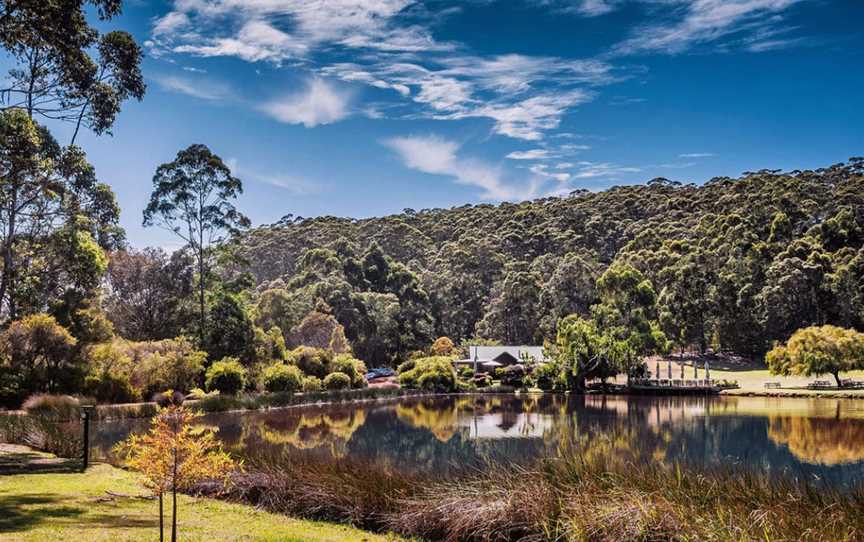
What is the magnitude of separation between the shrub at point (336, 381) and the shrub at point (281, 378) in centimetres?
371

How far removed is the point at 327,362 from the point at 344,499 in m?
34.6

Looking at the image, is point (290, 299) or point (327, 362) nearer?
point (327, 362)

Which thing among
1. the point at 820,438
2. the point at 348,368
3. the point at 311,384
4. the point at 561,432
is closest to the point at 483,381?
the point at 348,368

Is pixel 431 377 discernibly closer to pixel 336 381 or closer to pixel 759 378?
pixel 336 381

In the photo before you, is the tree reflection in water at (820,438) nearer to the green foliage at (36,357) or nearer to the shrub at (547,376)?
the shrub at (547,376)

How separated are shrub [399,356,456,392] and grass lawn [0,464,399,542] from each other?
125 ft

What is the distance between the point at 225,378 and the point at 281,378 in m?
4.06

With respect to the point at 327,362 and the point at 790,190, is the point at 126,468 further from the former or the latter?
the point at 790,190

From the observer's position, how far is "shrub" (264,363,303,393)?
1548 inches

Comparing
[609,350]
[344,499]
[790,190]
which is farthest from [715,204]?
[344,499]

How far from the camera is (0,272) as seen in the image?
3017 centimetres

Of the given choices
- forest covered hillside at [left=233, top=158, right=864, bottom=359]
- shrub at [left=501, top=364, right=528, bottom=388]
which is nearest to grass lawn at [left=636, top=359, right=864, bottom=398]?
forest covered hillside at [left=233, top=158, right=864, bottom=359]

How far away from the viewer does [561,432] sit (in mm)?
22984

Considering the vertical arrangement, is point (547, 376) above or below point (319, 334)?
below
